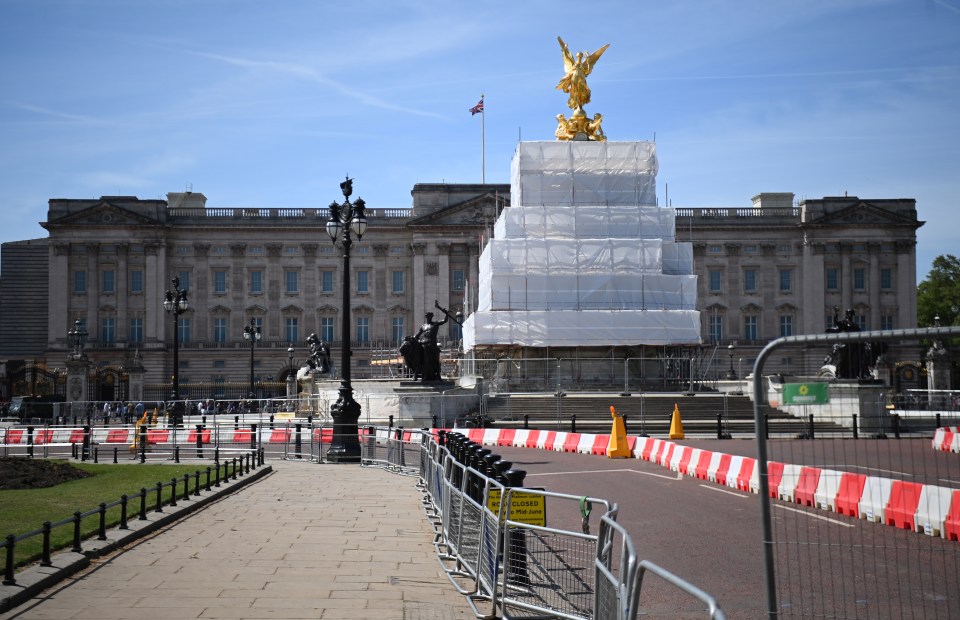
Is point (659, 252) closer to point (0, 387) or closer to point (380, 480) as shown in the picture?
point (380, 480)

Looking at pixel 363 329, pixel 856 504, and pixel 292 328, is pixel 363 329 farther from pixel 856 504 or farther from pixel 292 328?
pixel 856 504

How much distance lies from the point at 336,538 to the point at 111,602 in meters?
4.61

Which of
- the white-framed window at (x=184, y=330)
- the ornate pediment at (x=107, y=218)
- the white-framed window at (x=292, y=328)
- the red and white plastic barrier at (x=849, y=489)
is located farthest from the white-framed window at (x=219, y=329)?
the red and white plastic barrier at (x=849, y=489)

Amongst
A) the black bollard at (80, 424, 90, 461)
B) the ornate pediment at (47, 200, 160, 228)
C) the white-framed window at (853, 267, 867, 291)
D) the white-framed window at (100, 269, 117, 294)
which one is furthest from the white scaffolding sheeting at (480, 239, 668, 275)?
the white-framed window at (100, 269, 117, 294)

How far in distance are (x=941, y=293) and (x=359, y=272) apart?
56876mm

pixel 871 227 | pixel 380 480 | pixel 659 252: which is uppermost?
pixel 871 227

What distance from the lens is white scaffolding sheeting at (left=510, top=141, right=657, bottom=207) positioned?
5897cm

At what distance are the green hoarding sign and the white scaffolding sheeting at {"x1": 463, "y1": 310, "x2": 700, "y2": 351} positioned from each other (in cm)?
4760

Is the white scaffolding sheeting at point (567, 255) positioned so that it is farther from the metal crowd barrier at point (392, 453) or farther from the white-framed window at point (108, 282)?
the white-framed window at point (108, 282)

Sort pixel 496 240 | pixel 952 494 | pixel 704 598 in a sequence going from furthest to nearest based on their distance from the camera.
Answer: pixel 496 240
pixel 952 494
pixel 704 598

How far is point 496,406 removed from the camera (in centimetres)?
4516

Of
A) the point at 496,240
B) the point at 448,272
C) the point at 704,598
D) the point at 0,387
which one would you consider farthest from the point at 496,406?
the point at 0,387

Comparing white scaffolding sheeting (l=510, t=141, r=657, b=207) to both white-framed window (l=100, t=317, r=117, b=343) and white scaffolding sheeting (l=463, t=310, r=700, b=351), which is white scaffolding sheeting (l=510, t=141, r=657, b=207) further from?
white-framed window (l=100, t=317, r=117, b=343)

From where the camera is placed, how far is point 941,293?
105m
